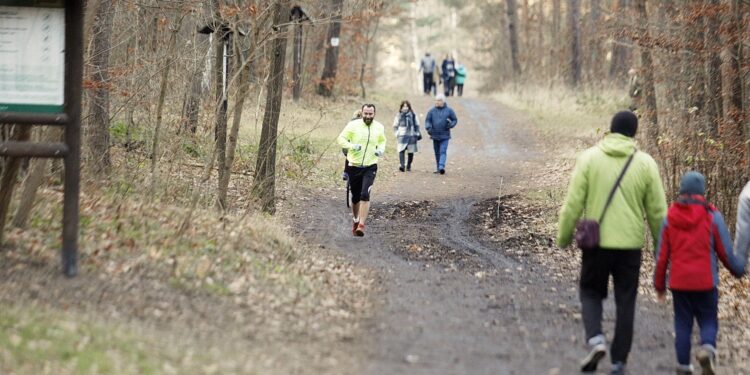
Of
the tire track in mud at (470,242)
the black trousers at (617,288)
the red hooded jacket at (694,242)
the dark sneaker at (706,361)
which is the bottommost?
the tire track in mud at (470,242)

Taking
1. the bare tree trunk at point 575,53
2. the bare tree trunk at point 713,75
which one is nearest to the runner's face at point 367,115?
the bare tree trunk at point 713,75

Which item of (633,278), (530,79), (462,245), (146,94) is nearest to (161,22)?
(146,94)

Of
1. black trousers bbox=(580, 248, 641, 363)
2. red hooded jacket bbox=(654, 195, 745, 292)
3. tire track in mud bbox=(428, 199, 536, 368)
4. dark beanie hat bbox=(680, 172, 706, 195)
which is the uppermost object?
dark beanie hat bbox=(680, 172, 706, 195)

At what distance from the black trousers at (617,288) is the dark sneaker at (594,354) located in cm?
6

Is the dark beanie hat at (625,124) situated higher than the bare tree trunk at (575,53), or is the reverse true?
the bare tree trunk at (575,53)

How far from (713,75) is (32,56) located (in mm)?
12144

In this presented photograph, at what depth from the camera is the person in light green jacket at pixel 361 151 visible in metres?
14.0

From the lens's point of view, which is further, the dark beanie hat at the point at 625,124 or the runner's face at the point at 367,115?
the runner's face at the point at 367,115

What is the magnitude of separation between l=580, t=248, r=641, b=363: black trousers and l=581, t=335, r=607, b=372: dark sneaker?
0.19ft

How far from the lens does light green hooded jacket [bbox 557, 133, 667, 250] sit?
7059 mm

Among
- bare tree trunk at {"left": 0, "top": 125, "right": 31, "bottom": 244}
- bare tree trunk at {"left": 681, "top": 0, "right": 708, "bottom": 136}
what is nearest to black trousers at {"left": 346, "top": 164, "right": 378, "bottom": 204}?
bare tree trunk at {"left": 681, "top": 0, "right": 708, "bottom": 136}

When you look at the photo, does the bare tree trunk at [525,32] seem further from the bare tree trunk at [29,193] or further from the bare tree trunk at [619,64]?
the bare tree trunk at [29,193]

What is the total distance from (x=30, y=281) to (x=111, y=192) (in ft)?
12.9

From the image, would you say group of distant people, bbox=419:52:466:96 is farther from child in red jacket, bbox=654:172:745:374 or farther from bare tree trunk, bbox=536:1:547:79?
child in red jacket, bbox=654:172:745:374
